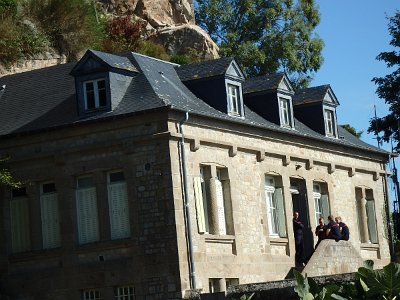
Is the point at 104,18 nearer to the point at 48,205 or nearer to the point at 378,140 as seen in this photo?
the point at 378,140

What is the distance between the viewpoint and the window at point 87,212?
32.6 meters

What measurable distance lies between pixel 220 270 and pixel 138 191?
3233 millimetres

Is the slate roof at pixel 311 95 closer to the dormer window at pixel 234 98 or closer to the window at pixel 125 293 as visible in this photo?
the dormer window at pixel 234 98

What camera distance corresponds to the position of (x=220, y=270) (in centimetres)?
3247

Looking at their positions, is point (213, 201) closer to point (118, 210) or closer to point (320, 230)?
point (118, 210)

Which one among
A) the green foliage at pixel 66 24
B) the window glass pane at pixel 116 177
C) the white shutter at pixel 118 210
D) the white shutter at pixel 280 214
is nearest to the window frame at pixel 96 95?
the window glass pane at pixel 116 177

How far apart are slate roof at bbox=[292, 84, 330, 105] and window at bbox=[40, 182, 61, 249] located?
10.8 metres

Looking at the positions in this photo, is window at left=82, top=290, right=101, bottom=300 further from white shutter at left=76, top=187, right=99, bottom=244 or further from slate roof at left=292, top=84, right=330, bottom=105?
slate roof at left=292, top=84, right=330, bottom=105

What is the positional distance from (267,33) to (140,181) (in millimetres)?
30443

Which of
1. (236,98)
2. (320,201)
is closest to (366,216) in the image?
(320,201)

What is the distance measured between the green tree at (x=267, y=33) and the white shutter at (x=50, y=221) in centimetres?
2602

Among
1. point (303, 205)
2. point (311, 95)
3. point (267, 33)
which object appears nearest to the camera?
point (303, 205)

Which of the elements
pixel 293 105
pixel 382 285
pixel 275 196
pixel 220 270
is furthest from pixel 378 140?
pixel 382 285

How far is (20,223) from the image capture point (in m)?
33.7
